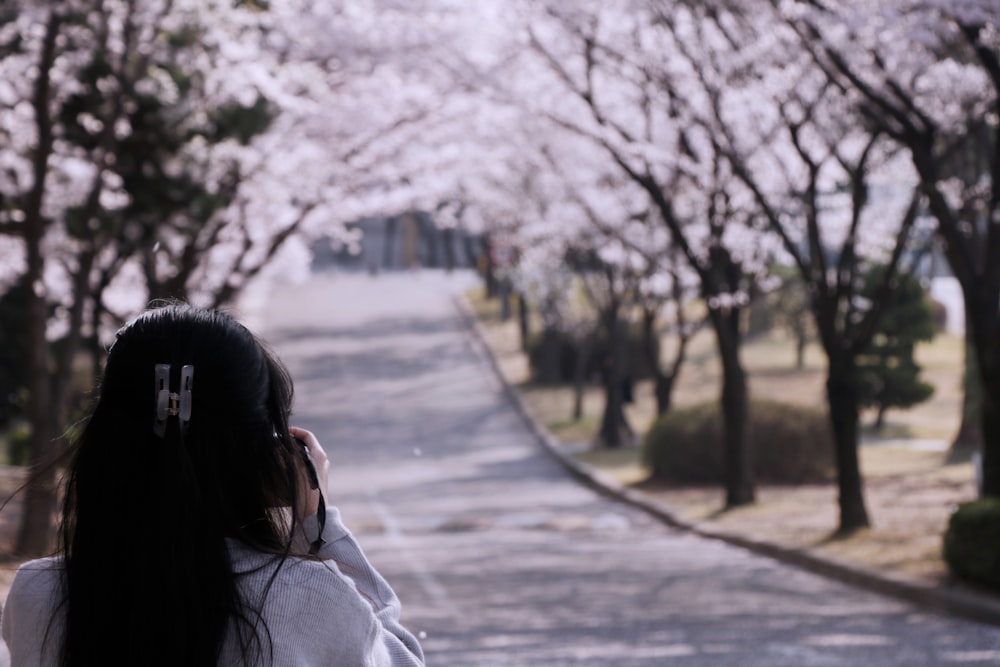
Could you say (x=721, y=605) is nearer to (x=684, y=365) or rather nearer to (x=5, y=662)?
(x=5, y=662)

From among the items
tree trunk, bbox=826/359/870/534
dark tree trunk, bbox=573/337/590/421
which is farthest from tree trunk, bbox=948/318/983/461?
tree trunk, bbox=826/359/870/534

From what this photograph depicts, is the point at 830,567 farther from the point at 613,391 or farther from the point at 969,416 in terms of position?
the point at 613,391

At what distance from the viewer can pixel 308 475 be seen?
2.23 metres

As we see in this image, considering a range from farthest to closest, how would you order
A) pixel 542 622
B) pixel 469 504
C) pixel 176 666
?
pixel 469 504
pixel 542 622
pixel 176 666

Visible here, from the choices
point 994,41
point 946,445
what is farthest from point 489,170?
point 994,41

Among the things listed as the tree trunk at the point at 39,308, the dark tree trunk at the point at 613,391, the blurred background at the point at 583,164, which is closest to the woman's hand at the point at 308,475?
the blurred background at the point at 583,164

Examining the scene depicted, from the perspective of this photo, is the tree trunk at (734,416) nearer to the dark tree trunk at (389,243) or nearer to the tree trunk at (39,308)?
the tree trunk at (39,308)

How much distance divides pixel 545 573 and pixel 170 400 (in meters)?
12.4

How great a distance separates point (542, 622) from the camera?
10750 millimetres

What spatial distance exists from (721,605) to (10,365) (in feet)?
62.6

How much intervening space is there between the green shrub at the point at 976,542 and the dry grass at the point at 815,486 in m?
0.62

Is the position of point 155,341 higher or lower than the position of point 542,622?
higher

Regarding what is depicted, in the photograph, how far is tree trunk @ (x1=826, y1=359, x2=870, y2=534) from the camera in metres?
16.2

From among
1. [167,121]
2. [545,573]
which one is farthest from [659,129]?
[167,121]
